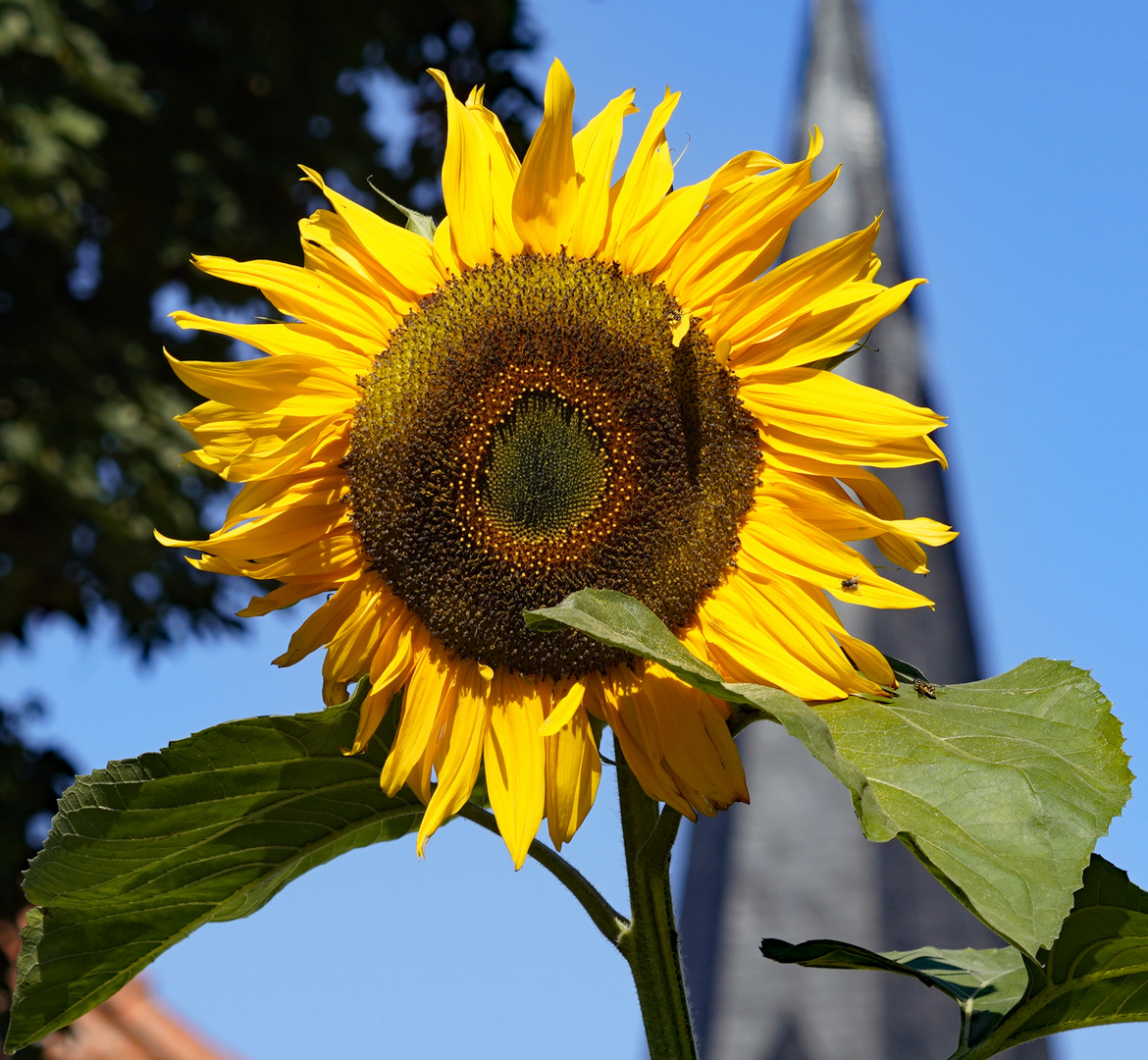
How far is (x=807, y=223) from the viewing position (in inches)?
290

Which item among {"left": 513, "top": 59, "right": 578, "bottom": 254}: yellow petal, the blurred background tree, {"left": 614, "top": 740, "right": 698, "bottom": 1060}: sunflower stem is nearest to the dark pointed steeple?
the blurred background tree

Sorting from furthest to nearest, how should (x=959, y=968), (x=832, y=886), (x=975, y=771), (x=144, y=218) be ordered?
(x=832, y=886)
(x=144, y=218)
(x=959, y=968)
(x=975, y=771)

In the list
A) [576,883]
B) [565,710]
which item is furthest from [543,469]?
[576,883]

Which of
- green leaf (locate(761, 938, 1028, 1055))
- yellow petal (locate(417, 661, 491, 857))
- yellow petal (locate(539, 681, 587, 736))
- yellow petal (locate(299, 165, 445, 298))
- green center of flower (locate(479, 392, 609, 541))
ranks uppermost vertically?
yellow petal (locate(299, 165, 445, 298))

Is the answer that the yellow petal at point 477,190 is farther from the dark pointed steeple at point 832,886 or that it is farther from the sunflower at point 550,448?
the dark pointed steeple at point 832,886

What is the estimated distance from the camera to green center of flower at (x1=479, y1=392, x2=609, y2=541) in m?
1.03

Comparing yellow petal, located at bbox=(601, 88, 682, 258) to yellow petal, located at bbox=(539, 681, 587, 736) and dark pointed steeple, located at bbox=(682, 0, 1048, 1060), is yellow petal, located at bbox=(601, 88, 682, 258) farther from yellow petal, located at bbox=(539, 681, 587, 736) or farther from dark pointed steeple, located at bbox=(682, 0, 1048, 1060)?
dark pointed steeple, located at bbox=(682, 0, 1048, 1060)

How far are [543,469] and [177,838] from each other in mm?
409

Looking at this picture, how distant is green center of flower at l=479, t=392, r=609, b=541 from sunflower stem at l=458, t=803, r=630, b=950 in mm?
241

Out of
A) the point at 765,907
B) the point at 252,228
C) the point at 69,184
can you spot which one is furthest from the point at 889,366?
the point at 69,184

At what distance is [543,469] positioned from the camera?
105 cm

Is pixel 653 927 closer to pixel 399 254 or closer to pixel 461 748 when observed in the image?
pixel 461 748

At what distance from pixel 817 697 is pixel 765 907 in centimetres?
616

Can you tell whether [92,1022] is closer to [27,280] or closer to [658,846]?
[27,280]
